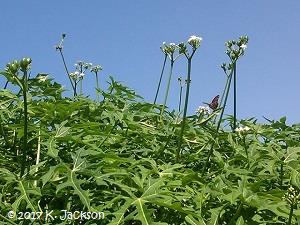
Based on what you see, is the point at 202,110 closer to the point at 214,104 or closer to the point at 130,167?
the point at 214,104

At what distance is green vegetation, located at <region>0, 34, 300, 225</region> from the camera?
2318mm

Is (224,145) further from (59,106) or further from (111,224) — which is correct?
(111,224)

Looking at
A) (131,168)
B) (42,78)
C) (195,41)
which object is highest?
(195,41)

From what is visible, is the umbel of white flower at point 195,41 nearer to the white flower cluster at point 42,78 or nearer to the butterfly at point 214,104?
the butterfly at point 214,104

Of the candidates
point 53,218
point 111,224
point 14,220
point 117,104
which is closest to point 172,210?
point 111,224

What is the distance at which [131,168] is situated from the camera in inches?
101

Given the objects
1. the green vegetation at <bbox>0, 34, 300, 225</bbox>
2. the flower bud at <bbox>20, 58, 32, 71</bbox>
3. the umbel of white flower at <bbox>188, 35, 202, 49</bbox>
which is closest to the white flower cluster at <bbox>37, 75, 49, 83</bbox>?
the green vegetation at <bbox>0, 34, 300, 225</bbox>

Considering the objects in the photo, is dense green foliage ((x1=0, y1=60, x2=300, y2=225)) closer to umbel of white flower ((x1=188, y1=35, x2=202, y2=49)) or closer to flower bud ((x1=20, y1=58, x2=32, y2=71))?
flower bud ((x1=20, y1=58, x2=32, y2=71))

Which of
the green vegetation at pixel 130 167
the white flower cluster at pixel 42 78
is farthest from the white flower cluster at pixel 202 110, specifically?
the white flower cluster at pixel 42 78

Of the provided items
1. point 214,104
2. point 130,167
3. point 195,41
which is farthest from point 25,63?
point 214,104

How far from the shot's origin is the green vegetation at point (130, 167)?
232 cm

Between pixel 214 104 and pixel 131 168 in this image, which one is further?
pixel 214 104

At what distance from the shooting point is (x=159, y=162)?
3055 mm

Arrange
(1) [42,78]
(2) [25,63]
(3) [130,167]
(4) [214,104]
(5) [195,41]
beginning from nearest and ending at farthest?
1. (2) [25,63]
2. (3) [130,167]
3. (5) [195,41]
4. (1) [42,78]
5. (4) [214,104]
